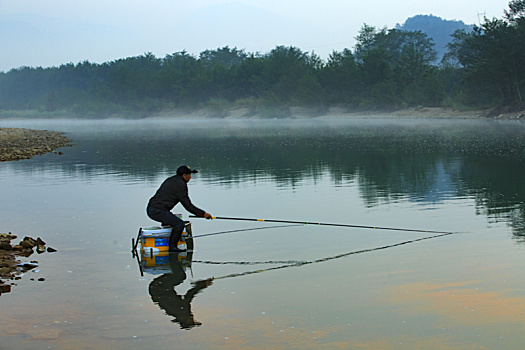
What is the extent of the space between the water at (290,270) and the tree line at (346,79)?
61018 millimetres

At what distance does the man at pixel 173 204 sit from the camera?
1141cm

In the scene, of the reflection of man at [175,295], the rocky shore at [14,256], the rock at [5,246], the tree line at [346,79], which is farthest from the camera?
the tree line at [346,79]

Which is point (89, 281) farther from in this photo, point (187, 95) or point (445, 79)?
point (187, 95)

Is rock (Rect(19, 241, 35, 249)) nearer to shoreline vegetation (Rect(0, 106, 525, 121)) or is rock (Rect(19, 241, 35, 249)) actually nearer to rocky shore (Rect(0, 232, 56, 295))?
rocky shore (Rect(0, 232, 56, 295))

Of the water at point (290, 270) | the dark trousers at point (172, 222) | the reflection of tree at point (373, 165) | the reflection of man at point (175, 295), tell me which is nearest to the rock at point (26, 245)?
the water at point (290, 270)

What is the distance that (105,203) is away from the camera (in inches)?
747

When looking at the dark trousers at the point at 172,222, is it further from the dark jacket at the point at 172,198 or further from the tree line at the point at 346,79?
the tree line at the point at 346,79

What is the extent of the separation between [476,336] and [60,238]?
890 centimetres

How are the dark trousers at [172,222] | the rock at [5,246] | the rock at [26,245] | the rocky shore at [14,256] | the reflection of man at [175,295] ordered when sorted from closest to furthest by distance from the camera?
the reflection of man at [175,295]
the rocky shore at [14,256]
the dark trousers at [172,222]
the rock at [5,246]
the rock at [26,245]

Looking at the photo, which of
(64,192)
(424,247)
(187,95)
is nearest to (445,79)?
(187,95)

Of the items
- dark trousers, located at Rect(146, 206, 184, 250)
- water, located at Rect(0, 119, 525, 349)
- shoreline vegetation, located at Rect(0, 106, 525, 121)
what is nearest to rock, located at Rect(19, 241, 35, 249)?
water, located at Rect(0, 119, 525, 349)

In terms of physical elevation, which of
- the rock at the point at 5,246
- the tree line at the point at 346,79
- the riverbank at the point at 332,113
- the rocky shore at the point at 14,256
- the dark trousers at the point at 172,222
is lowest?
the rocky shore at the point at 14,256

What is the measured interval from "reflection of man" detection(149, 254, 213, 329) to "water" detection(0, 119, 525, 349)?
31 millimetres

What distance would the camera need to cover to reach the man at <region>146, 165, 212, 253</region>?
1141cm
